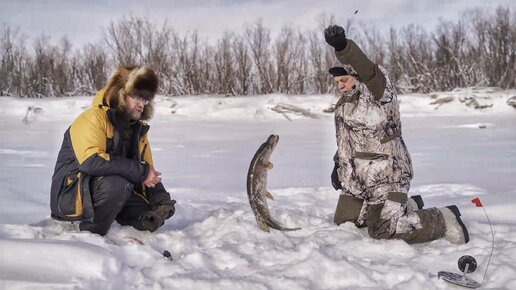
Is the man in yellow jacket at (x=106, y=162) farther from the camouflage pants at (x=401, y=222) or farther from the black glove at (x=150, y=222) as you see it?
the camouflage pants at (x=401, y=222)

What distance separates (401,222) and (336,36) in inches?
48.0

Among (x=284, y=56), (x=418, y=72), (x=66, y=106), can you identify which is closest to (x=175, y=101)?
(x=66, y=106)

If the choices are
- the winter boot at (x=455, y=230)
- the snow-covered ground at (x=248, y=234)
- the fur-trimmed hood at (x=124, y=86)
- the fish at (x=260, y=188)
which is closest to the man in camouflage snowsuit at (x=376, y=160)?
the winter boot at (x=455, y=230)

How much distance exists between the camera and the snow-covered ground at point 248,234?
8.23 ft

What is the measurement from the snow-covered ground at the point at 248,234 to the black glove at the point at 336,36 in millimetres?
1187

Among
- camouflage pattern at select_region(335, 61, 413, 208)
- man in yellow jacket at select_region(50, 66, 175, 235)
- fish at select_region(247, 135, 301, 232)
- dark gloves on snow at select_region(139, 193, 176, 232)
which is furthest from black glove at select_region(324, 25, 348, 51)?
dark gloves on snow at select_region(139, 193, 176, 232)

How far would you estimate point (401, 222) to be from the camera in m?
3.23

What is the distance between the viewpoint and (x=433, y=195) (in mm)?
4797

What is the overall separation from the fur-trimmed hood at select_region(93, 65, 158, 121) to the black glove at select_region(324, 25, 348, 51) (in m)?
1.17

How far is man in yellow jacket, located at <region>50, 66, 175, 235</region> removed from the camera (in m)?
3.09

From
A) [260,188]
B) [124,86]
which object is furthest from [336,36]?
[124,86]

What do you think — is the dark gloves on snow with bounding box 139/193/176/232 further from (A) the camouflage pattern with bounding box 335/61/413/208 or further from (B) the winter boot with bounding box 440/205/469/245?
(B) the winter boot with bounding box 440/205/469/245

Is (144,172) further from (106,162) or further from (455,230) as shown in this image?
(455,230)

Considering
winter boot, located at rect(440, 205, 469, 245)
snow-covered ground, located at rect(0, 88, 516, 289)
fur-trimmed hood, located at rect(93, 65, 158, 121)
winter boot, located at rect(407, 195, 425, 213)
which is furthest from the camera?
winter boot, located at rect(407, 195, 425, 213)
